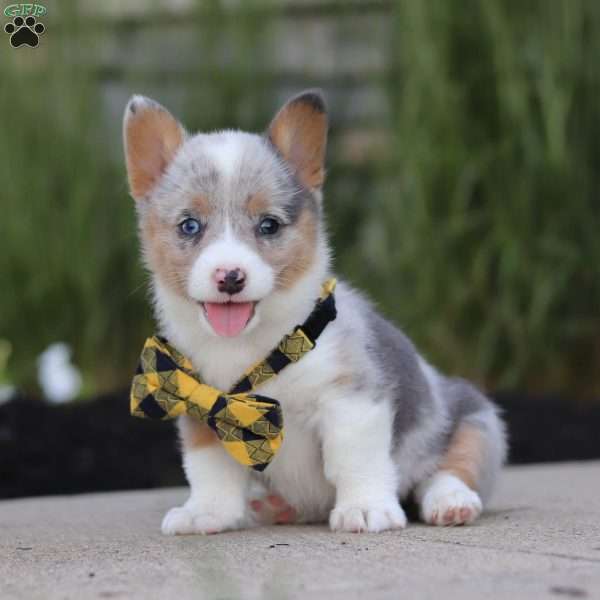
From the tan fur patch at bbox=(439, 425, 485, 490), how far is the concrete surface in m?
0.14

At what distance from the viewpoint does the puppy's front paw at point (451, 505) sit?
3.29 m

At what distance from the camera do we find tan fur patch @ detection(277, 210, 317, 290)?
325 cm

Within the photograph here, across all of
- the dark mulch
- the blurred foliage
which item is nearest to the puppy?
the dark mulch

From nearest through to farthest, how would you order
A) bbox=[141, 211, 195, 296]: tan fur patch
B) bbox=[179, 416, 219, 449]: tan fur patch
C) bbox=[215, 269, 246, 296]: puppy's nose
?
bbox=[215, 269, 246, 296]: puppy's nose, bbox=[141, 211, 195, 296]: tan fur patch, bbox=[179, 416, 219, 449]: tan fur patch

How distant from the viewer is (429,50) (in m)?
6.39

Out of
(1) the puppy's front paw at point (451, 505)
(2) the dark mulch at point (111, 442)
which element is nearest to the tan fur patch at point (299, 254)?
(1) the puppy's front paw at point (451, 505)

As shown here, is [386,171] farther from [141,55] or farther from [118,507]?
[118,507]

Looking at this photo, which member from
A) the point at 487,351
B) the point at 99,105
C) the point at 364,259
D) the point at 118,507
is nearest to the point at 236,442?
the point at 118,507

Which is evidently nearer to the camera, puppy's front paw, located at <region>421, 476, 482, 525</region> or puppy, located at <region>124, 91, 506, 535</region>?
puppy, located at <region>124, 91, 506, 535</region>

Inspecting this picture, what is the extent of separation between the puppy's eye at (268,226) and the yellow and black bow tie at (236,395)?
0.86 ft

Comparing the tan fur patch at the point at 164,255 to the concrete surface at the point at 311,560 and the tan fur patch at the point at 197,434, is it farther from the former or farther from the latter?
the concrete surface at the point at 311,560

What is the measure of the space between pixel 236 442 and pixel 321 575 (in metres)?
0.80

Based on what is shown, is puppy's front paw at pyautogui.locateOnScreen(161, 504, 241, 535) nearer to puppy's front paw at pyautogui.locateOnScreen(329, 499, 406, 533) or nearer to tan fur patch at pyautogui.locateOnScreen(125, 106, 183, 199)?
puppy's front paw at pyautogui.locateOnScreen(329, 499, 406, 533)

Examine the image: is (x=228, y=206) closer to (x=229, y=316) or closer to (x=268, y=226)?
(x=268, y=226)
